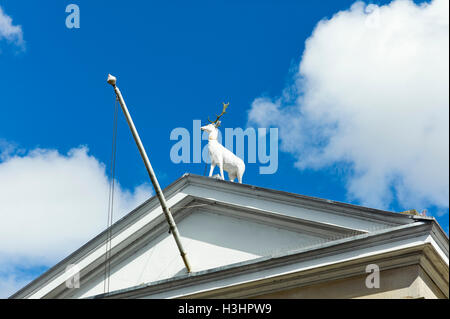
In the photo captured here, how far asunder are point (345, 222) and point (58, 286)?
6968mm

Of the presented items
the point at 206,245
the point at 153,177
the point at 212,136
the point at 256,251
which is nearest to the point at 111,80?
the point at 153,177

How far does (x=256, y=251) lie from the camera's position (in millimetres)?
14102

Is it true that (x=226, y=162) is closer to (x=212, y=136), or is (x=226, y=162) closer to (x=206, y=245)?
(x=212, y=136)

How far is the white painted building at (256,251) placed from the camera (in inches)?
456

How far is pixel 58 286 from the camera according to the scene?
15414 millimetres

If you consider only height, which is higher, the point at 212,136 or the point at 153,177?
the point at 212,136

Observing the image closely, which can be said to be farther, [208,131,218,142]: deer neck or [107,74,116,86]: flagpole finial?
[208,131,218,142]: deer neck

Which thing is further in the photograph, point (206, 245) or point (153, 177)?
point (206, 245)

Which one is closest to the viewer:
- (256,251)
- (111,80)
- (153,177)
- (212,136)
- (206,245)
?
(256,251)

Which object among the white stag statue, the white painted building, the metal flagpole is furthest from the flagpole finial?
the white stag statue

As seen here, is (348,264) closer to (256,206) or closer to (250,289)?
(250,289)

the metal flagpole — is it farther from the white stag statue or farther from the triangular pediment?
the white stag statue

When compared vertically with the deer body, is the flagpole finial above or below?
above

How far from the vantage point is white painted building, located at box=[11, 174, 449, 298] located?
Answer: 11586 millimetres
